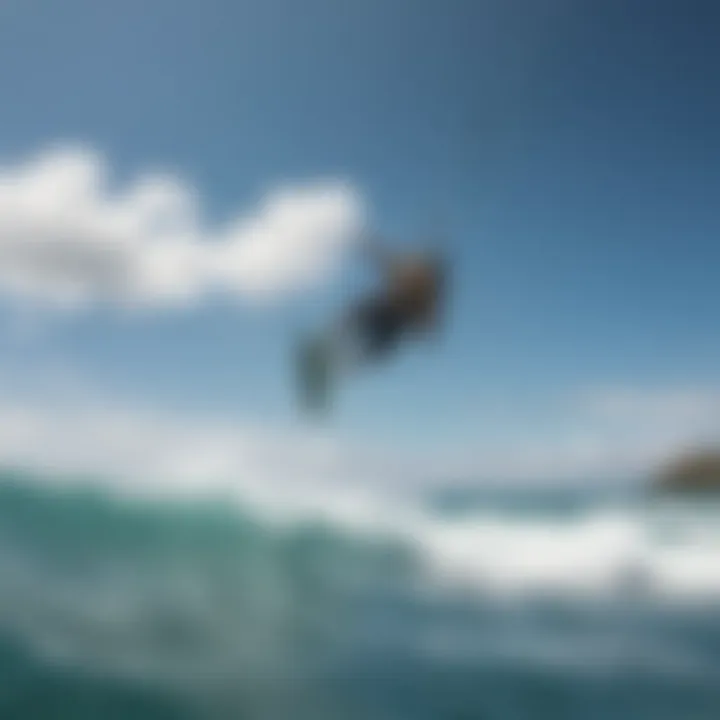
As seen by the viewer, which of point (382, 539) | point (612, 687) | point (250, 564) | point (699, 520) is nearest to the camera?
point (612, 687)

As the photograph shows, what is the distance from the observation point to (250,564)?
16.1ft

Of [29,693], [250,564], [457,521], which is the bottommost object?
[29,693]

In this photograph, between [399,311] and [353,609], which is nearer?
[399,311]

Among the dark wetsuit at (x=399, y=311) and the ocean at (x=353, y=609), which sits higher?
the dark wetsuit at (x=399, y=311)

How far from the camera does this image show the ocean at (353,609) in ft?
13.9

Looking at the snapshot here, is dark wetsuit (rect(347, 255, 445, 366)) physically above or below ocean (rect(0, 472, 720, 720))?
above

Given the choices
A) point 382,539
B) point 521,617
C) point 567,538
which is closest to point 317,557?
point 382,539

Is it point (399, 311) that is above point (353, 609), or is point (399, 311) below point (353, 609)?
above

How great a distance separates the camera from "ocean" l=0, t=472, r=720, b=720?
425cm

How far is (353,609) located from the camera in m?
4.71

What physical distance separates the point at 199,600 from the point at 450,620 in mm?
1195

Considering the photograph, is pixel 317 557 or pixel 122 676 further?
pixel 317 557

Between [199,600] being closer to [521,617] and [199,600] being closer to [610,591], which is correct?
[521,617]

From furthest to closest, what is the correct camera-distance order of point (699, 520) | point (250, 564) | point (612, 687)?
point (699, 520) < point (250, 564) < point (612, 687)
